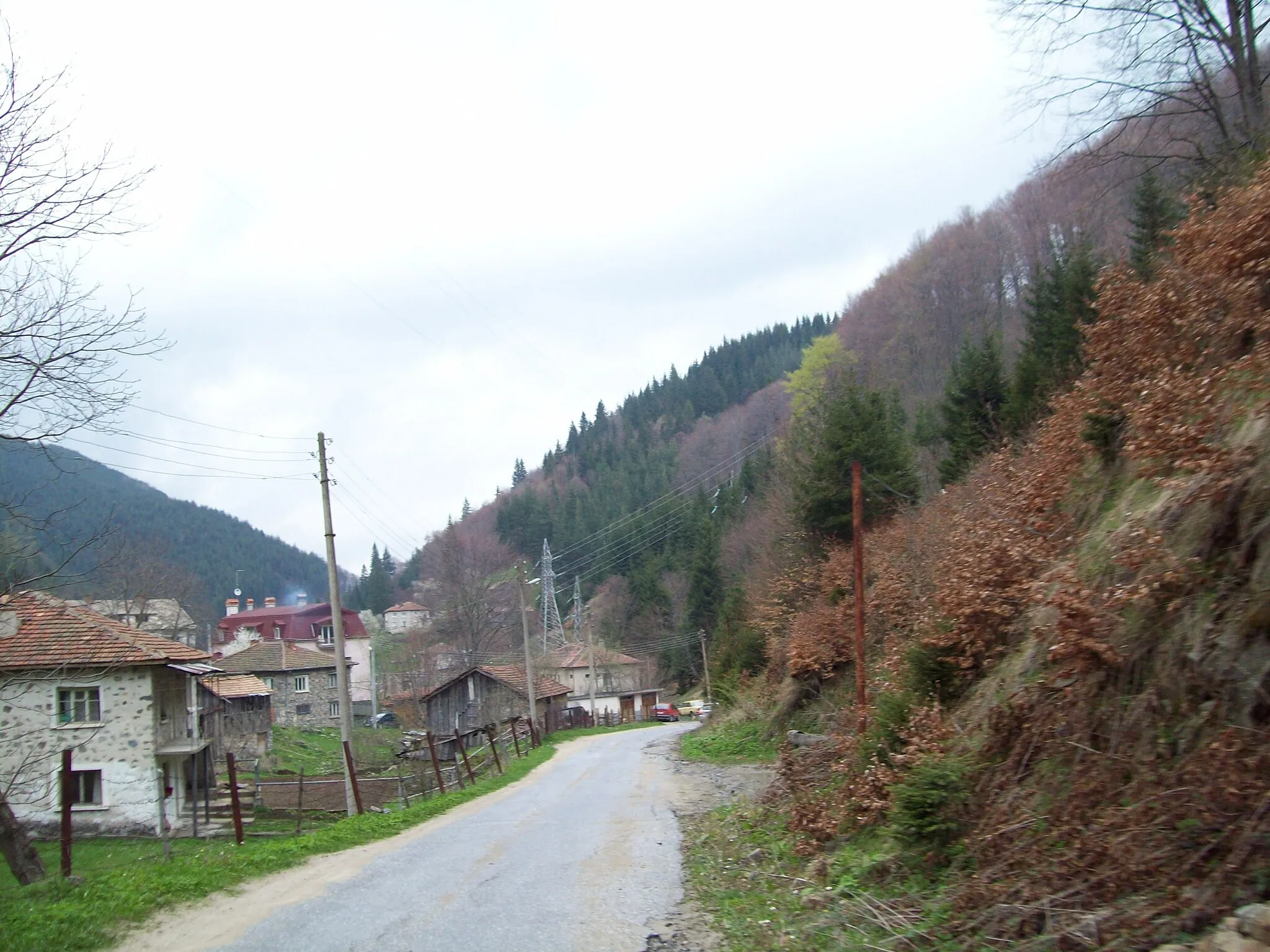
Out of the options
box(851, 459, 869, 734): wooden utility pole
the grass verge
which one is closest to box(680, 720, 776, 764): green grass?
box(851, 459, 869, 734): wooden utility pole

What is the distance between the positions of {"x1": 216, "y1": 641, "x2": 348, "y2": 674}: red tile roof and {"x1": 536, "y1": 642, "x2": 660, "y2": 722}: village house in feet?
56.6

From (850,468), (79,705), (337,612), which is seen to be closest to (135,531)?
(79,705)

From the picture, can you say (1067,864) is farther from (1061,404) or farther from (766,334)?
(766,334)

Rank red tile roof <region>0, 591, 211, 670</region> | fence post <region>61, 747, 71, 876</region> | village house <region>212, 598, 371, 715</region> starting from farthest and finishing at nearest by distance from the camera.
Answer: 1. village house <region>212, 598, 371, 715</region>
2. red tile roof <region>0, 591, 211, 670</region>
3. fence post <region>61, 747, 71, 876</region>

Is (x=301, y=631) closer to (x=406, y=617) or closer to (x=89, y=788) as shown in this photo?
(x=406, y=617)

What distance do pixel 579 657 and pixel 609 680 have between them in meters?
3.07

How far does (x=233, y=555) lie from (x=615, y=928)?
4335 inches

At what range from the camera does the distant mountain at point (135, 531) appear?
1002 cm

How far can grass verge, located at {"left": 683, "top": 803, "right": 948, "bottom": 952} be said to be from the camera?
6902 mm

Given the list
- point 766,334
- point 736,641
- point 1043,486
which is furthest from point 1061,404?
point 766,334

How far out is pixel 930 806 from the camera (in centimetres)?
789

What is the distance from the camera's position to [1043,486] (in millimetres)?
12922

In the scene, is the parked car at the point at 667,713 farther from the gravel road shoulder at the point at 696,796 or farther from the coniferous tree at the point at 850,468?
the coniferous tree at the point at 850,468

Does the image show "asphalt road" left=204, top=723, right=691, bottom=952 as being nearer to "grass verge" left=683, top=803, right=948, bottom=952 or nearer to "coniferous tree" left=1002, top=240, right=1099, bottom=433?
"grass verge" left=683, top=803, right=948, bottom=952
